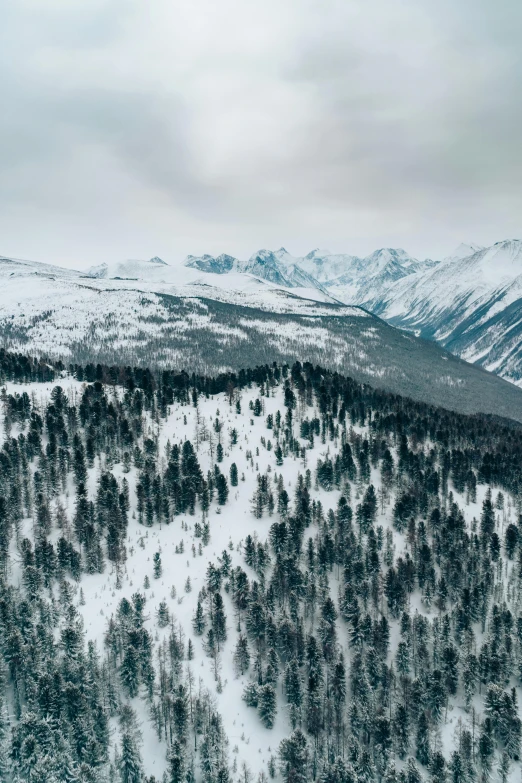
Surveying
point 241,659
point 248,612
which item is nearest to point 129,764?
point 241,659

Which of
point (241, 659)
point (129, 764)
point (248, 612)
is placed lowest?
point (129, 764)

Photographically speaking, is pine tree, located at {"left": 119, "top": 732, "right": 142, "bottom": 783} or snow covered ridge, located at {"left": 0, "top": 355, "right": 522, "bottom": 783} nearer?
pine tree, located at {"left": 119, "top": 732, "right": 142, "bottom": 783}

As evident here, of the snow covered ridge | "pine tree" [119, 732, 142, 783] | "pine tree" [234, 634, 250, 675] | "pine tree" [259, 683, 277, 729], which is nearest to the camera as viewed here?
"pine tree" [119, 732, 142, 783]

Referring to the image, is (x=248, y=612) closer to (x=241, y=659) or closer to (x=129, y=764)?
(x=241, y=659)

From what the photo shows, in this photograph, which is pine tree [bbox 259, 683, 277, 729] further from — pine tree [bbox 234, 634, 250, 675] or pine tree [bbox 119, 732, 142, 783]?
pine tree [bbox 119, 732, 142, 783]

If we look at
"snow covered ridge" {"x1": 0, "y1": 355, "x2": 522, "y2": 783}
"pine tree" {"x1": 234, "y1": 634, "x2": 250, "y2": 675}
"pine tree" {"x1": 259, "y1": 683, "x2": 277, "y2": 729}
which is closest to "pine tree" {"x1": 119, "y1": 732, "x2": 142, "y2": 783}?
"snow covered ridge" {"x1": 0, "y1": 355, "x2": 522, "y2": 783}

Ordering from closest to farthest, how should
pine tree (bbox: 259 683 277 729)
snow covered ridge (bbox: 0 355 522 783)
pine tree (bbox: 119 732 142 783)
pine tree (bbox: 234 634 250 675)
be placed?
pine tree (bbox: 119 732 142 783)
snow covered ridge (bbox: 0 355 522 783)
pine tree (bbox: 259 683 277 729)
pine tree (bbox: 234 634 250 675)

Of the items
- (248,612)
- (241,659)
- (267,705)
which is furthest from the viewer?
(248,612)

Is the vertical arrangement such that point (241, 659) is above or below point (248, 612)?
below

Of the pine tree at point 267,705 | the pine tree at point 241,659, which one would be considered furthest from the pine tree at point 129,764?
the pine tree at point 241,659

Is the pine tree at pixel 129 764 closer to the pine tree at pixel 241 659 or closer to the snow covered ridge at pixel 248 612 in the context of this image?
the snow covered ridge at pixel 248 612
